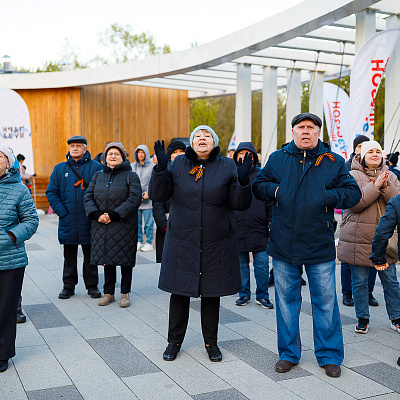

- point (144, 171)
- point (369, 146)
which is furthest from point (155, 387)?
point (144, 171)

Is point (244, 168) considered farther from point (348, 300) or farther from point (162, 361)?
point (348, 300)

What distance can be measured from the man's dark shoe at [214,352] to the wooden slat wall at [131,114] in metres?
16.2

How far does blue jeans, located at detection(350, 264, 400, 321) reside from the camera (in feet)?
17.4

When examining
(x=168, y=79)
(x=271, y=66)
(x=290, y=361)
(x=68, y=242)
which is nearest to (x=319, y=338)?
(x=290, y=361)

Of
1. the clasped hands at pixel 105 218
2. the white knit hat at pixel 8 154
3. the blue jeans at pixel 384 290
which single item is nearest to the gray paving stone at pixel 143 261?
the clasped hands at pixel 105 218

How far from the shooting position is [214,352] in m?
4.59

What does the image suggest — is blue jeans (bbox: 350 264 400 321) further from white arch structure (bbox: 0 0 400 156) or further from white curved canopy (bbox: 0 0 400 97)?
white curved canopy (bbox: 0 0 400 97)

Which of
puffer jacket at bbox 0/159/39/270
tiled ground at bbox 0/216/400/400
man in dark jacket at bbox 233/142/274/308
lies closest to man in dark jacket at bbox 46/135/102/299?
tiled ground at bbox 0/216/400/400

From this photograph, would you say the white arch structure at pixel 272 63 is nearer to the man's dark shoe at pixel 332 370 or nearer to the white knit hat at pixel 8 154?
the man's dark shoe at pixel 332 370

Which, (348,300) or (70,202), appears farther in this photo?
(70,202)

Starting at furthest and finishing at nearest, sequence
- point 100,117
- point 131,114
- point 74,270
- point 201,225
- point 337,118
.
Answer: point 131,114, point 100,117, point 337,118, point 74,270, point 201,225

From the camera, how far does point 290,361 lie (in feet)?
14.3

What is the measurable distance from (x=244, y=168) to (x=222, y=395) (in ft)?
5.49

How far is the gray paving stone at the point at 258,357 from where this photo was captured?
4.26 metres
